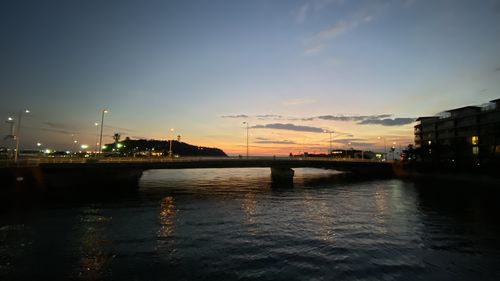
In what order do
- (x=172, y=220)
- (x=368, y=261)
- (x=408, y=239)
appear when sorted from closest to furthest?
(x=368, y=261), (x=408, y=239), (x=172, y=220)

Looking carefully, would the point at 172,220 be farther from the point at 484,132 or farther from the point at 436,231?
the point at 484,132

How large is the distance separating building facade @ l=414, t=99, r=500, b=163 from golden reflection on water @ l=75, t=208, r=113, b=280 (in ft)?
355

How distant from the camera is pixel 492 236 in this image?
2717 centimetres

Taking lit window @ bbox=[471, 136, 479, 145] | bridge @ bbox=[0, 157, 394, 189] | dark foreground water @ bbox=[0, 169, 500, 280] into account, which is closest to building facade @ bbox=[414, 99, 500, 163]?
lit window @ bbox=[471, 136, 479, 145]

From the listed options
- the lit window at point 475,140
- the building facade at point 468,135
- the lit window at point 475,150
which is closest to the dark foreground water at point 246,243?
the building facade at point 468,135

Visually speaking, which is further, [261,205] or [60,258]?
[261,205]

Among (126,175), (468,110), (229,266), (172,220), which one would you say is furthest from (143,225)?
(468,110)

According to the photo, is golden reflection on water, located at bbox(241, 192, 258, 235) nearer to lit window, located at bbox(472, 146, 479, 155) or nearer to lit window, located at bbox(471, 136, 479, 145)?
lit window, located at bbox(472, 146, 479, 155)

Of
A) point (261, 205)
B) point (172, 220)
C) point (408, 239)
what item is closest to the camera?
point (408, 239)

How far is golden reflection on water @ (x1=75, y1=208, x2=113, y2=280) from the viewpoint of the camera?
17297mm

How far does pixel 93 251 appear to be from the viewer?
21.2 metres

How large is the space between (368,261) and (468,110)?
12445 cm

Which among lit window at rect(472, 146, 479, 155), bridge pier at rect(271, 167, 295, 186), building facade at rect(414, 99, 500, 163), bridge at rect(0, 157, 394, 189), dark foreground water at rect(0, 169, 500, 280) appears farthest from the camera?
lit window at rect(472, 146, 479, 155)

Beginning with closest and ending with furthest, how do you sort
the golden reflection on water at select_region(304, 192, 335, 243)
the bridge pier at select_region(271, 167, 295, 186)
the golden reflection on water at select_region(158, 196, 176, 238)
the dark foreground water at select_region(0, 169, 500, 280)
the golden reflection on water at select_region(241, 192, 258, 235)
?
the dark foreground water at select_region(0, 169, 500, 280) < the golden reflection on water at select_region(304, 192, 335, 243) < the golden reflection on water at select_region(158, 196, 176, 238) < the golden reflection on water at select_region(241, 192, 258, 235) < the bridge pier at select_region(271, 167, 295, 186)
